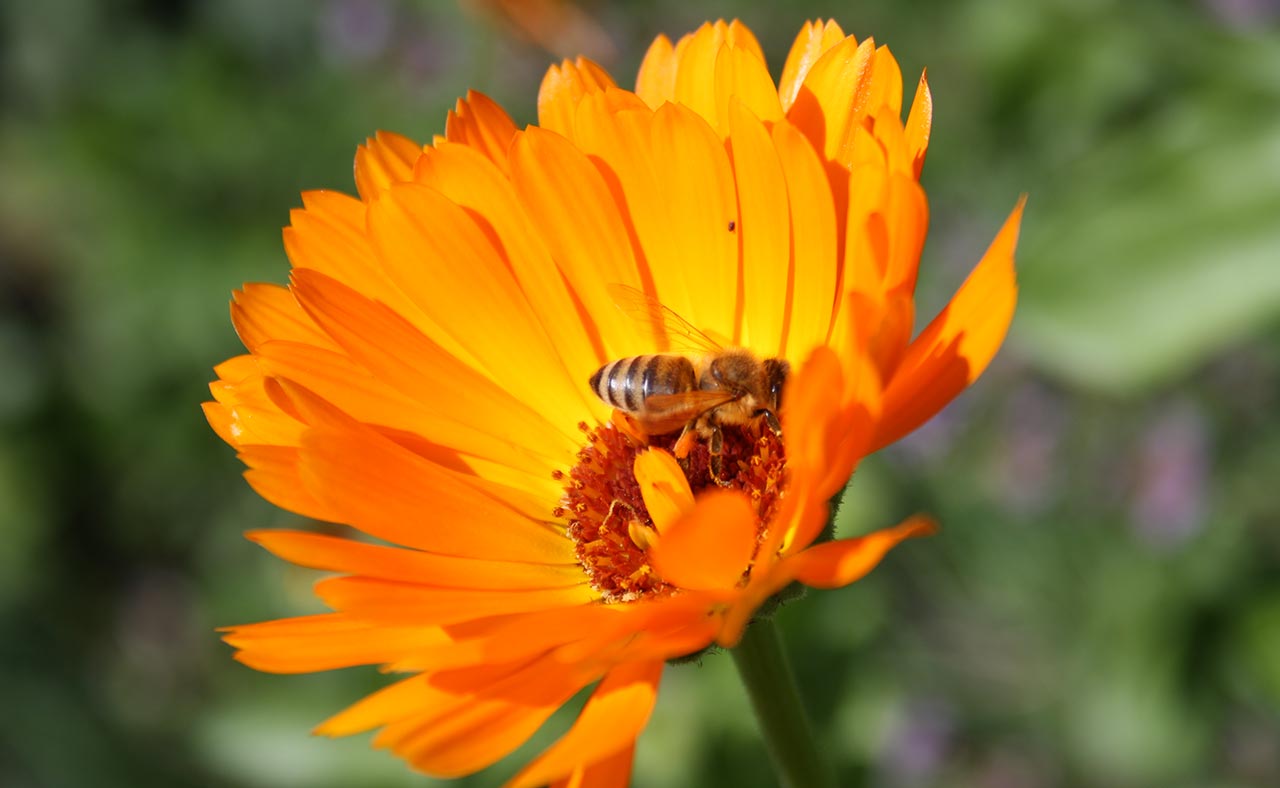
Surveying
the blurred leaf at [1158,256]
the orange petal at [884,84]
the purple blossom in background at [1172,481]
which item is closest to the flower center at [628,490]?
the orange petal at [884,84]

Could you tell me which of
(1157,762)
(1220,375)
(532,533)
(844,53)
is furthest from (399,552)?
(1220,375)

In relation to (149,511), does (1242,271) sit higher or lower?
lower

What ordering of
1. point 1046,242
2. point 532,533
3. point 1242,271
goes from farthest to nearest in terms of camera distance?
1. point 1046,242
2. point 1242,271
3. point 532,533

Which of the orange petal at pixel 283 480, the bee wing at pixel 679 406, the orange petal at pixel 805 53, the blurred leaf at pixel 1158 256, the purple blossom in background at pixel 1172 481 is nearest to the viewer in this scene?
the orange petal at pixel 283 480

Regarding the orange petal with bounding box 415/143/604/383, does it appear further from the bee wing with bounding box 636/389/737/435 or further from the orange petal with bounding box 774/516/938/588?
the orange petal with bounding box 774/516/938/588

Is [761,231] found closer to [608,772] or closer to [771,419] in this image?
[771,419]

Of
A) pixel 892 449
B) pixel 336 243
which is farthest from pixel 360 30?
pixel 336 243

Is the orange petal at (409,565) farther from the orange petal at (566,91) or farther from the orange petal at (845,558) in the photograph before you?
the orange petal at (566,91)

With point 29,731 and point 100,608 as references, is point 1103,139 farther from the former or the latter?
point 100,608
